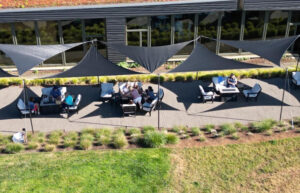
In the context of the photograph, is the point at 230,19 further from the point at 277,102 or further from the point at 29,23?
the point at 29,23

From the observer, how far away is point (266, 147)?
472 inches

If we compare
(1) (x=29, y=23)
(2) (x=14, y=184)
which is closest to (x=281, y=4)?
(1) (x=29, y=23)

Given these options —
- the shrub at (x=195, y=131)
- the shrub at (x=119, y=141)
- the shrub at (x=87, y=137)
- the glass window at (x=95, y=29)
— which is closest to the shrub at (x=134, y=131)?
the shrub at (x=119, y=141)

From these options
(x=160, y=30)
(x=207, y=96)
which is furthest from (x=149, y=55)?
(x=160, y=30)

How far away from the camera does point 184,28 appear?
20500 millimetres

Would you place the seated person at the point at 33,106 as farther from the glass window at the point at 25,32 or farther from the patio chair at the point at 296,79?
the patio chair at the point at 296,79

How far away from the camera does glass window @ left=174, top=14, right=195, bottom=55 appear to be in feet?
66.2

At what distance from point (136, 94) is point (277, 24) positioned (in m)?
11.7

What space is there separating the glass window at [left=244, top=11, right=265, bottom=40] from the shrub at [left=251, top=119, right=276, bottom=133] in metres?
9.23

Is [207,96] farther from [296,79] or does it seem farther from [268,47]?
[296,79]

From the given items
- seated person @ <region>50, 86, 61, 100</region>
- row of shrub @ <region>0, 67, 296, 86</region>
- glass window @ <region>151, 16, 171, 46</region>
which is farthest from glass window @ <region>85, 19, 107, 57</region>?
seated person @ <region>50, 86, 61, 100</region>

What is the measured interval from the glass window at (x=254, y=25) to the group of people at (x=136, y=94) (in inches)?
366

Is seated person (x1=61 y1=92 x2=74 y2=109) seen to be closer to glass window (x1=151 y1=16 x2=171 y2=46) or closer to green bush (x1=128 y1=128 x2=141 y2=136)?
green bush (x1=128 y1=128 x2=141 y2=136)

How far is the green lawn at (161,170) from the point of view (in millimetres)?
10141
